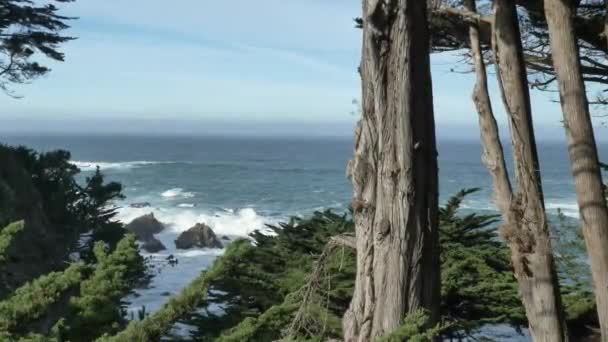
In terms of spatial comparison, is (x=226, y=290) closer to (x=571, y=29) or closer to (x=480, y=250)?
(x=480, y=250)

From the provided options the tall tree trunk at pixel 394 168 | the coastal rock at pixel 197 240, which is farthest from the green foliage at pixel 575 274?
the coastal rock at pixel 197 240

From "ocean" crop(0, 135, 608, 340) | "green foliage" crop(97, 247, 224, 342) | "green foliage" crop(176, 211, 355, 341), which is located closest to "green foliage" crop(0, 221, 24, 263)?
"green foliage" crop(97, 247, 224, 342)

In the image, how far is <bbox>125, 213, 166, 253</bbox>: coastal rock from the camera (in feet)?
97.8

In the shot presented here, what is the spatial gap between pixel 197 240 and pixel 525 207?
86.5ft

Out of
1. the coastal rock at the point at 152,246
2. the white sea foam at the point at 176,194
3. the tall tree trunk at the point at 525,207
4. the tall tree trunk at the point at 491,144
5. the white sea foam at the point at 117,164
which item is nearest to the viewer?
the tall tree trunk at the point at 525,207

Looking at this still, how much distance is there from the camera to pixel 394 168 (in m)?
3.25

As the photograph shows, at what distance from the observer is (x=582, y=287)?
648 centimetres

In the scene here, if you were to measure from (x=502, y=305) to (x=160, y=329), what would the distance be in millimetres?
4544

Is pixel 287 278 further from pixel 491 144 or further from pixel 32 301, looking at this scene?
pixel 32 301

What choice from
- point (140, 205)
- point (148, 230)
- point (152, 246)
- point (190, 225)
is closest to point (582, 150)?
point (152, 246)

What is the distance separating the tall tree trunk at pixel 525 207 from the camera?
5.26m

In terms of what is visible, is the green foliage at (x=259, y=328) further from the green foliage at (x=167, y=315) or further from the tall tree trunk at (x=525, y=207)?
the tall tree trunk at (x=525, y=207)

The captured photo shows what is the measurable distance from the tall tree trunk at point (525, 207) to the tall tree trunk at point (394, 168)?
227 cm

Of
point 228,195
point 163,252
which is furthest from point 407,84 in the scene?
point 228,195
